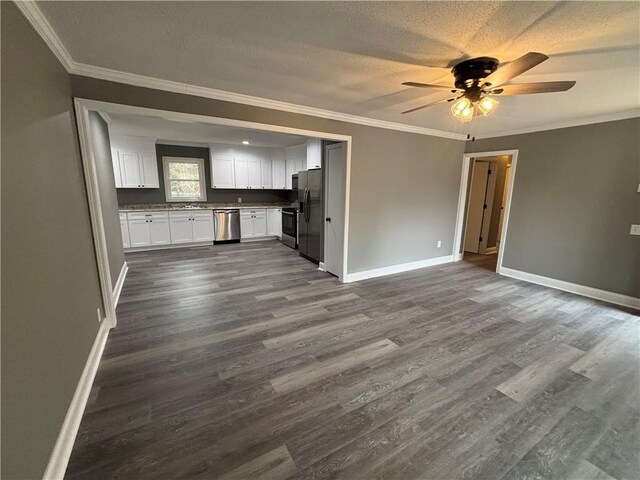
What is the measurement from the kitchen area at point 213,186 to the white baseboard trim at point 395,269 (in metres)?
0.89

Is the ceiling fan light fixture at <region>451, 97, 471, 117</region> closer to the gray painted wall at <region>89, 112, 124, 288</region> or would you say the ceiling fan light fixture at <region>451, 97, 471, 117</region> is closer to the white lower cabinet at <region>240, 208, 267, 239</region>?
the gray painted wall at <region>89, 112, 124, 288</region>

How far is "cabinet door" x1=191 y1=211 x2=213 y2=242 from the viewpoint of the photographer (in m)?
6.47

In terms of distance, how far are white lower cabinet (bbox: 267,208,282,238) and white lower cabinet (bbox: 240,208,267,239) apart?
11cm

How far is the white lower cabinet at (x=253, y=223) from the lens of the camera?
23.0ft

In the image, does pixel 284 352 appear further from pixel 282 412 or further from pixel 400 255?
pixel 400 255

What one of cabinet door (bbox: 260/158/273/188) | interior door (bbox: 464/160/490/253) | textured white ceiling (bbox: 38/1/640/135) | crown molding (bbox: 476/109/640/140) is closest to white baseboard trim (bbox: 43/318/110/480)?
textured white ceiling (bbox: 38/1/640/135)

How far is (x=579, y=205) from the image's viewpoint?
155 inches

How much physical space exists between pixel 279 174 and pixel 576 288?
21.8 ft

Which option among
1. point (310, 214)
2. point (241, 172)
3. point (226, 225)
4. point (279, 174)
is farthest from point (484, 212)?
point (226, 225)

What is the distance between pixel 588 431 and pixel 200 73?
4049mm

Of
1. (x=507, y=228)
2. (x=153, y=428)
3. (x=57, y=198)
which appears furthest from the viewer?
(x=507, y=228)

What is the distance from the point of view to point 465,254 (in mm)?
6309

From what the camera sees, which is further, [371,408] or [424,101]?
[424,101]

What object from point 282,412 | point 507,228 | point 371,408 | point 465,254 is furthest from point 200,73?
point 465,254
